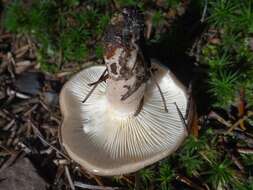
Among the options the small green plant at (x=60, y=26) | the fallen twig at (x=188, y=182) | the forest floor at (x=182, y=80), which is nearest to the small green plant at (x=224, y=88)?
the forest floor at (x=182, y=80)

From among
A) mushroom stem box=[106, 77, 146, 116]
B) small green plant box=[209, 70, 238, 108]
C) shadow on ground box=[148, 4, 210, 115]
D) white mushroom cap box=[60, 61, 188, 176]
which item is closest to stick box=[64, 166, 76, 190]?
white mushroom cap box=[60, 61, 188, 176]

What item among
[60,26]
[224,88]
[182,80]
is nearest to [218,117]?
[224,88]

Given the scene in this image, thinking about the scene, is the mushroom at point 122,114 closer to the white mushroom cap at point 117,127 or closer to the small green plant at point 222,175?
the white mushroom cap at point 117,127

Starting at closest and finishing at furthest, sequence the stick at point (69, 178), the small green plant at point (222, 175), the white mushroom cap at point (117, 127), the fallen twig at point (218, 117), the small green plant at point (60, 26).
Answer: the white mushroom cap at point (117, 127) < the small green plant at point (222, 175) < the stick at point (69, 178) < the fallen twig at point (218, 117) < the small green plant at point (60, 26)

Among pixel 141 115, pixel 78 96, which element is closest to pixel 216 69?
pixel 141 115

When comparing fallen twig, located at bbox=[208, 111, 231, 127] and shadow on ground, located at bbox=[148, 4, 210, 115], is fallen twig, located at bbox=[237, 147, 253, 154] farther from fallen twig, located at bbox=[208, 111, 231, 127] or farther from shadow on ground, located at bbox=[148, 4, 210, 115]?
shadow on ground, located at bbox=[148, 4, 210, 115]

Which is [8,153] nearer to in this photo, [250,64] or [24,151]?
[24,151]

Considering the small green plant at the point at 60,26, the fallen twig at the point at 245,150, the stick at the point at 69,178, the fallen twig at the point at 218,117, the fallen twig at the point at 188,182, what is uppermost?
the small green plant at the point at 60,26

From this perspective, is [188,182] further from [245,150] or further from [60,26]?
[60,26]

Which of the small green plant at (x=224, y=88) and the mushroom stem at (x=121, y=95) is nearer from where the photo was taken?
the mushroom stem at (x=121, y=95)
